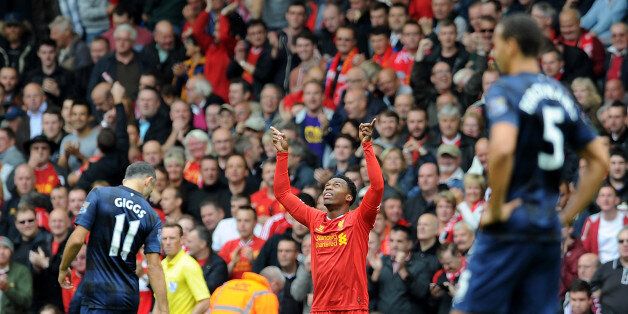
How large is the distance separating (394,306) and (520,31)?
7.32 m

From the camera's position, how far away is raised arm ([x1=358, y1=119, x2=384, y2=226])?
11.2 metres

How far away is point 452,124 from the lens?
16.5 metres

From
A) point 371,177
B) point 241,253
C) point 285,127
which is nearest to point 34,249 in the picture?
point 241,253

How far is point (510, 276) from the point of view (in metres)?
7.28

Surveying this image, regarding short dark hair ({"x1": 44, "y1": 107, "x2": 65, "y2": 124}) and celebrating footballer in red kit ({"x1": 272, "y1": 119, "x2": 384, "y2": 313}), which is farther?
short dark hair ({"x1": 44, "y1": 107, "x2": 65, "y2": 124})

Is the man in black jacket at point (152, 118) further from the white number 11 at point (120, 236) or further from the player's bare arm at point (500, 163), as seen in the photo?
the player's bare arm at point (500, 163)

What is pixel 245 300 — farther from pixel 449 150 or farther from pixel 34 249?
pixel 34 249

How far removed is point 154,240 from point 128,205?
38 cm

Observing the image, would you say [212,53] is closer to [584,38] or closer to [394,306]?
[584,38]

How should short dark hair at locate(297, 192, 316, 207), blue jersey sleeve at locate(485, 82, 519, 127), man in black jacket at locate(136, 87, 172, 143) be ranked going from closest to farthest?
blue jersey sleeve at locate(485, 82, 519, 127)
short dark hair at locate(297, 192, 316, 207)
man in black jacket at locate(136, 87, 172, 143)

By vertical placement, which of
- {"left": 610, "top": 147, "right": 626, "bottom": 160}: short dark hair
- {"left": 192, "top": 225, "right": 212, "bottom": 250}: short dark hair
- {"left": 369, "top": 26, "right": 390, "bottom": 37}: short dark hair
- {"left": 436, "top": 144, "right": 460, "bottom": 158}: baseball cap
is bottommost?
{"left": 192, "top": 225, "right": 212, "bottom": 250}: short dark hair

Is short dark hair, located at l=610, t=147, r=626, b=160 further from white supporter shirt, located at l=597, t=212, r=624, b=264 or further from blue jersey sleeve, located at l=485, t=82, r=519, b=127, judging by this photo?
blue jersey sleeve, located at l=485, t=82, r=519, b=127

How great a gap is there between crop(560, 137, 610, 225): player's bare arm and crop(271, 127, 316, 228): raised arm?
454 cm

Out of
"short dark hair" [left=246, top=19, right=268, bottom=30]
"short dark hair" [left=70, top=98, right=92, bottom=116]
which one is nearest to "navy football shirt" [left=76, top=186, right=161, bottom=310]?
"short dark hair" [left=70, top=98, right=92, bottom=116]
